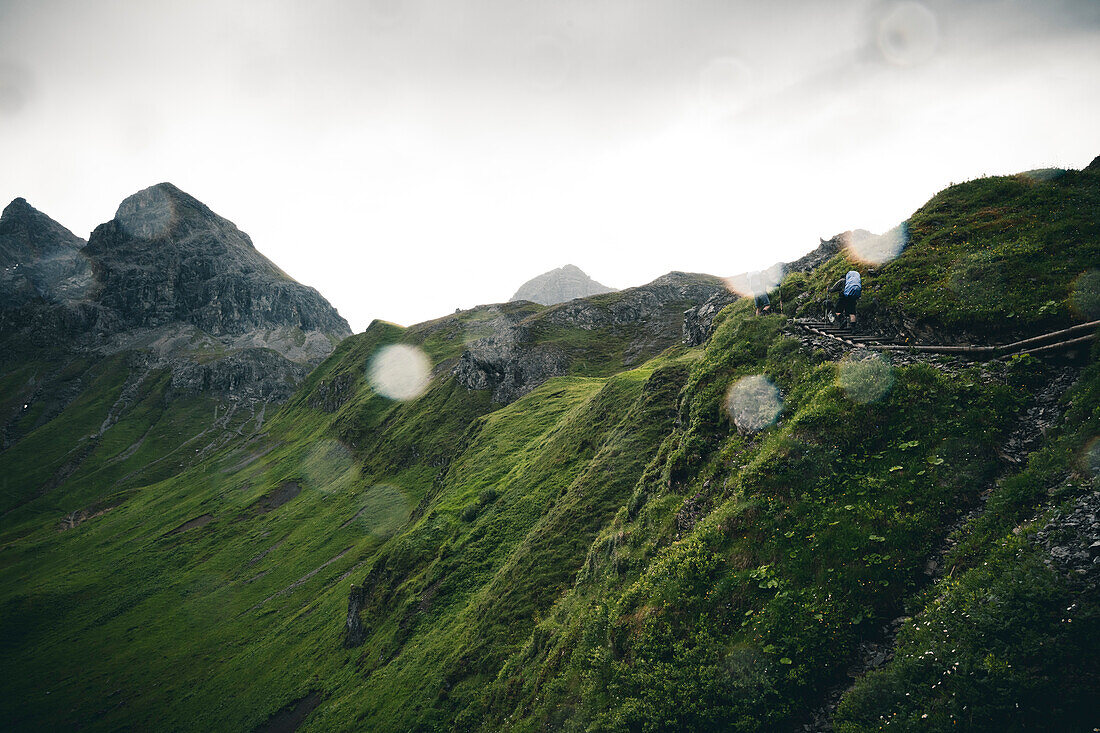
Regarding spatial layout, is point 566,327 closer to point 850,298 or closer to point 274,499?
point 274,499

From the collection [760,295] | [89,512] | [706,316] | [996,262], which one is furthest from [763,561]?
[89,512]

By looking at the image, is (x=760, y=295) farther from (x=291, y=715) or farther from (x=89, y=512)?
(x=89, y=512)

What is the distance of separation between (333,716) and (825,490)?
46242 mm

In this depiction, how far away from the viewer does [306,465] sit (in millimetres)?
135125

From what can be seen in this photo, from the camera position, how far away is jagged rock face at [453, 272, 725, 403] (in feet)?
365

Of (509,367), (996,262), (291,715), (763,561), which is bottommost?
(291,715)

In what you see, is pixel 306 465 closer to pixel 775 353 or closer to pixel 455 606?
pixel 455 606

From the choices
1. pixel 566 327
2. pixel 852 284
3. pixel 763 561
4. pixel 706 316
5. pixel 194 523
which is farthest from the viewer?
pixel 566 327

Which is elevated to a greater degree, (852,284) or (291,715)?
(852,284)

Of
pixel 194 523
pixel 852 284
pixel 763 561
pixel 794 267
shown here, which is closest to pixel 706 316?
pixel 794 267

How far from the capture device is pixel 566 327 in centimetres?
13350

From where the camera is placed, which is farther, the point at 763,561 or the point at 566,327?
the point at 566,327

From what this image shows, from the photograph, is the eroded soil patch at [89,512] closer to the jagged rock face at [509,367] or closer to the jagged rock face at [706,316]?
the jagged rock face at [509,367]

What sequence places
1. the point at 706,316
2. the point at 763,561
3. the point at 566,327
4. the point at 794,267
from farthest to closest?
the point at 566,327, the point at 706,316, the point at 794,267, the point at 763,561
